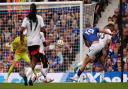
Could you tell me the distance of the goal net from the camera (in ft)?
77.3

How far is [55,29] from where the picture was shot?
23953mm

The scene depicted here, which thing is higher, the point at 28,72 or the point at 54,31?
the point at 54,31

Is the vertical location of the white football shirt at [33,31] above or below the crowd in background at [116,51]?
above

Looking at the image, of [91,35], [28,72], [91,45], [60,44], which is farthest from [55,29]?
[91,35]

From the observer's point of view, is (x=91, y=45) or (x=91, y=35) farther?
(x=91, y=45)

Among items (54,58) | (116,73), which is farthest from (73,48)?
(116,73)

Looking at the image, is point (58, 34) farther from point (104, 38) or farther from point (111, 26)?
point (104, 38)

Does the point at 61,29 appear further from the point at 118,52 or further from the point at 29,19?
the point at 29,19

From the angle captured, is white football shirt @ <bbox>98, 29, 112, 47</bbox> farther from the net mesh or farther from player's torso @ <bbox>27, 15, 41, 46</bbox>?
player's torso @ <bbox>27, 15, 41, 46</bbox>

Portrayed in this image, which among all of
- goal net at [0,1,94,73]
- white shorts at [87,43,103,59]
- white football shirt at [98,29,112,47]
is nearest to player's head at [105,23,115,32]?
white football shirt at [98,29,112,47]

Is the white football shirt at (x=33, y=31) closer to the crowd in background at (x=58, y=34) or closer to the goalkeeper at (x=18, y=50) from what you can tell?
the goalkeeper at (x=18, y=50)

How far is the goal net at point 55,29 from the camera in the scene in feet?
77.3

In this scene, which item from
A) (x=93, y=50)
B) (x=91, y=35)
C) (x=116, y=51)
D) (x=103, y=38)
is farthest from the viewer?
(x=116, y=51)

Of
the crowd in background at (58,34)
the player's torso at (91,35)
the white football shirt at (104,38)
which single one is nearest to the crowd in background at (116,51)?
the crowd in background at (58,34)
